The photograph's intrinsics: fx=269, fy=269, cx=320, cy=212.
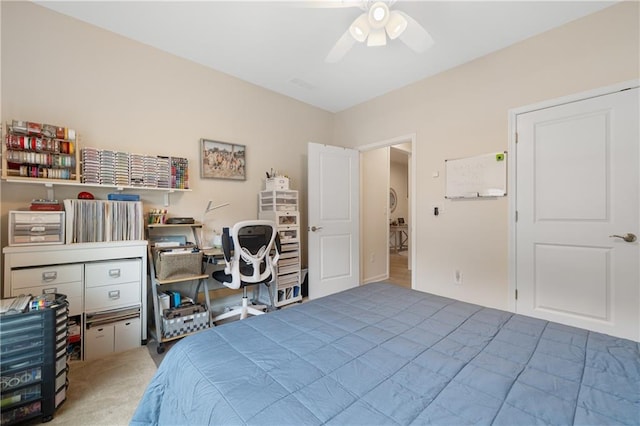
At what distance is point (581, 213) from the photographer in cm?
225

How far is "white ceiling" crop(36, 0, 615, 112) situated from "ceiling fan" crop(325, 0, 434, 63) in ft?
0.98

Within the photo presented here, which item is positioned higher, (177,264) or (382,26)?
(382,26)

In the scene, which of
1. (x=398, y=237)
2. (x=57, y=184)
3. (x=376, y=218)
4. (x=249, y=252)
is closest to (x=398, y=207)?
(x=398, y=237)

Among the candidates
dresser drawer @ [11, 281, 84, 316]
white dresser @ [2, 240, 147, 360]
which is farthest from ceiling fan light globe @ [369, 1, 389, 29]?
dresser drawer @ [11, 281, 84, 316]

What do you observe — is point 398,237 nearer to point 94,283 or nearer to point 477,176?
point 477,176

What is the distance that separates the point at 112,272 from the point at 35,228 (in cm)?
57

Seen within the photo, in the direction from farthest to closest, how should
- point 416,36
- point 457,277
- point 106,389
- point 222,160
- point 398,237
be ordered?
point 398,237, point 222,160, point 457,277, point 416,36, point 106,389

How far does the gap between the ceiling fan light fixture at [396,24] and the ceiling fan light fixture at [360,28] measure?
0.15 metres

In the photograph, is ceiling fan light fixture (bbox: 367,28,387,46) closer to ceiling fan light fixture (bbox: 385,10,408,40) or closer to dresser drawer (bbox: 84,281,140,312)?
ceiling fan light fixture (bbox: 385,10,408,40)

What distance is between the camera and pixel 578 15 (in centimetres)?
221

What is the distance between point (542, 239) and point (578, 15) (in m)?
1.88

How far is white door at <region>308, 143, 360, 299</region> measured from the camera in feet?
11.7

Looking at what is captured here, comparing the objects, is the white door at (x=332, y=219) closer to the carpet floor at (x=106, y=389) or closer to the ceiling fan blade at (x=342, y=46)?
the ceiling fan blade at (x=342, y=46)

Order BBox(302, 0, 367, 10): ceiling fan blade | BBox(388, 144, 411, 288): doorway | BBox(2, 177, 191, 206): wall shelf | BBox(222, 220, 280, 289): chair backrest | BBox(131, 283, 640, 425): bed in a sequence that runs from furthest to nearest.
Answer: BBox(388, 144, 411, 288): doorway < BBox(222, 220, 280, 289): chair backrest < BBox(2, 177, 191, 206): wall shelf < BBox(302, 0, 367, 10): ceiling fan blade < BBox(131, 283, 640, 425): bed
